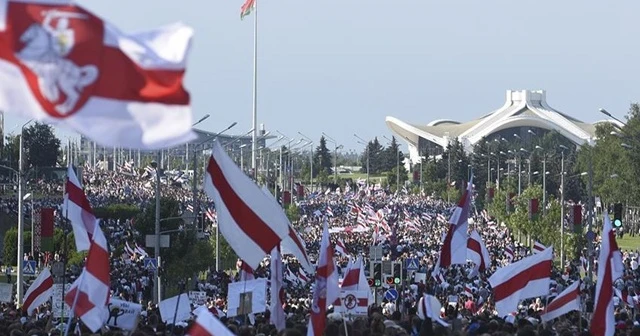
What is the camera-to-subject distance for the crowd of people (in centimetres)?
1469

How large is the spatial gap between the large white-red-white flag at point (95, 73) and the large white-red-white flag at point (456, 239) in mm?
11502

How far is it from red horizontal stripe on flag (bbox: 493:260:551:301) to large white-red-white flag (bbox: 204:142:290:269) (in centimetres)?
627

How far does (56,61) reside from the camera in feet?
24.5

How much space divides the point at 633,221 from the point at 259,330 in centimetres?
7988

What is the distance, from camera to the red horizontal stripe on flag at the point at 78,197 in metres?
15.9

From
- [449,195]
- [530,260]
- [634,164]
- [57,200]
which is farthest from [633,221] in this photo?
[530,260]

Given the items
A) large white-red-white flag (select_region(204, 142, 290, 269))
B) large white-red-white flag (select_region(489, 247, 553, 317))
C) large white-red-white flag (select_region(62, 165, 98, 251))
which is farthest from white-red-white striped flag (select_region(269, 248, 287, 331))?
large white-red-white flag (select_region(489, 247, 553, 317))

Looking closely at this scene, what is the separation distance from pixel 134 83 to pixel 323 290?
5777mm

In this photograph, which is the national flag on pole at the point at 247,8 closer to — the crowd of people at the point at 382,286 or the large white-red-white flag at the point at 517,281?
the crowd of people at the point at 382,286

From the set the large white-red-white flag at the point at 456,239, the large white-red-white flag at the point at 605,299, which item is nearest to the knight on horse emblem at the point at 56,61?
the large white-red-white flag at the point at 605,299

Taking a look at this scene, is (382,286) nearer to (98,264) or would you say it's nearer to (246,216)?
(98,264)

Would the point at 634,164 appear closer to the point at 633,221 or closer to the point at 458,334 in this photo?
the point at 633,221

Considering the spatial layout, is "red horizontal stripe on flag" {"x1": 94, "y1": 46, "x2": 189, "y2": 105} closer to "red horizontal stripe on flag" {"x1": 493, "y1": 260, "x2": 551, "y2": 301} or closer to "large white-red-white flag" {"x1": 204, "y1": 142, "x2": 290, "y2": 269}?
"large white-red-white flag" {"x1": 204, "y1": 142, "x2": 290, "y2": 269}

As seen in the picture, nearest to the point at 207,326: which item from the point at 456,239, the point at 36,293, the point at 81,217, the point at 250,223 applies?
the point at 250,223
